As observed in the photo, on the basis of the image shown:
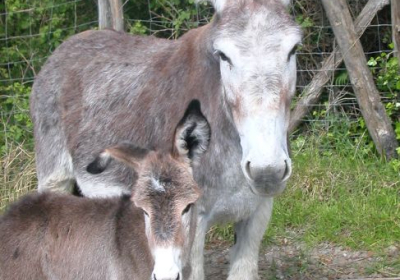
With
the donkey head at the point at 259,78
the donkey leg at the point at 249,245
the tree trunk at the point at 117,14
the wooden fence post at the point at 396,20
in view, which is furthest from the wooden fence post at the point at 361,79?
the donkey head at the point at 259,78

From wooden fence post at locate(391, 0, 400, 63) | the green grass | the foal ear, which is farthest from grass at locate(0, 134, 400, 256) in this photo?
Result: the foal ear

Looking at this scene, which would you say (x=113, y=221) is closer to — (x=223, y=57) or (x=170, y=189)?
(x=170, y=189)

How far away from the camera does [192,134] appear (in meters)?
5.00

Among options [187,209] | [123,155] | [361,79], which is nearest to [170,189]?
[187,209]

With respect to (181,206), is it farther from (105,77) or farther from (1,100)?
(1,100)

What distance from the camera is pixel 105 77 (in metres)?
6.40

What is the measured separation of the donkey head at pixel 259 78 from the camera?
492cm

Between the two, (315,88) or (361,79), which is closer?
(361,79)

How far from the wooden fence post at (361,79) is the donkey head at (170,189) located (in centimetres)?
288

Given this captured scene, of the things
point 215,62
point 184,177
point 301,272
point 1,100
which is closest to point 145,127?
point 215,62

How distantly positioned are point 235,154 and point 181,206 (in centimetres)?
86

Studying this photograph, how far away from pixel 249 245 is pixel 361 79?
2329 mm

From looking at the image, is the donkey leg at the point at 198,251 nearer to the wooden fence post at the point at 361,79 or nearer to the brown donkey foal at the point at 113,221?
the brown donkey foal at the point at 113,221

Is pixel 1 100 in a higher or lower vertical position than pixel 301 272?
higher
